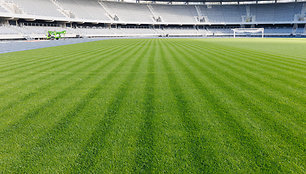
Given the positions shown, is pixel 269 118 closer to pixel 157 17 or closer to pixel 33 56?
pixel 33 56

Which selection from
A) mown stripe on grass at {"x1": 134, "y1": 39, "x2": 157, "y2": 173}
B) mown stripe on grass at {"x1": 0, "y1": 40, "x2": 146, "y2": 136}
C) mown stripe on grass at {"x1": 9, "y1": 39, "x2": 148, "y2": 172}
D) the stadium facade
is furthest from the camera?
the stadium facade

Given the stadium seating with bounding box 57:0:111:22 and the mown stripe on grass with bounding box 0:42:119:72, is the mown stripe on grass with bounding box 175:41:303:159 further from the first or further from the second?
the stadium seating with bounding box 57:0:111:22

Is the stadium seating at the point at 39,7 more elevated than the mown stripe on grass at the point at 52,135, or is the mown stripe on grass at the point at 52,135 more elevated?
the stadium seating at the point at 39,7

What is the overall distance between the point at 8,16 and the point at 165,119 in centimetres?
3979

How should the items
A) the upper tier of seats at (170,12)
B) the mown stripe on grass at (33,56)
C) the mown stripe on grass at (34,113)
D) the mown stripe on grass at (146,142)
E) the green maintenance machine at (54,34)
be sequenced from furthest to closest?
the upper tier of seats at (170,12) < the green maintenance machine at (54,34) < the mown stripe on grass at (33,56) < the mown stripe on grass at (34,113) < the mown stripe on grass at (146,142)

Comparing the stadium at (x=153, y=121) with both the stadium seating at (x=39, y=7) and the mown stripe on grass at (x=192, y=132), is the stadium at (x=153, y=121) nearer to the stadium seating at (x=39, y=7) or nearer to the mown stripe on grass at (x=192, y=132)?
the mown stripe on grass at (x=192, y=132)

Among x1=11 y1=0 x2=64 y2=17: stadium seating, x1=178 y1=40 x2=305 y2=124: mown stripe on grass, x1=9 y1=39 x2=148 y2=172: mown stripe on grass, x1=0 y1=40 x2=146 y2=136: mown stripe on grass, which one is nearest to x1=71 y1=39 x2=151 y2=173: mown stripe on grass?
x1=9 y1=39 x2=148 y2=172: mown stripe on grass

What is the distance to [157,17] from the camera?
6016 centimetres

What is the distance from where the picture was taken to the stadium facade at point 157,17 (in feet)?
130

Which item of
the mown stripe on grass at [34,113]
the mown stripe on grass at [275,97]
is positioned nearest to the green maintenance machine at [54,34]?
the mown stripe on grass at [34,113]

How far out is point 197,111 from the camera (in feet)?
13.3

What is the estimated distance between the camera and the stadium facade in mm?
39500

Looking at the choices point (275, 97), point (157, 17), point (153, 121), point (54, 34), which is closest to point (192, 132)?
point (153, 121)

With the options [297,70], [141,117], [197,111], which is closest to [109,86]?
[141,117]
